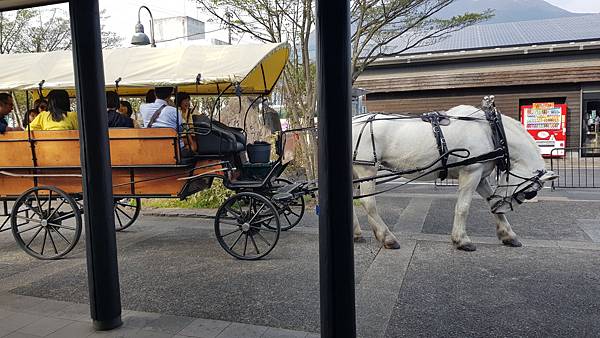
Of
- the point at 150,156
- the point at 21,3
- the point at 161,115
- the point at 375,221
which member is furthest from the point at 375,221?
the point at 21,3

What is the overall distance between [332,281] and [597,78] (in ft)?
56.5

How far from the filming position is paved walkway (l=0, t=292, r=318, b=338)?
3932 millimetres

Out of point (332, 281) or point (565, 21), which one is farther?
point (565, 21)

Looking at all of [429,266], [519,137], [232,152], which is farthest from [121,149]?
[519,137]

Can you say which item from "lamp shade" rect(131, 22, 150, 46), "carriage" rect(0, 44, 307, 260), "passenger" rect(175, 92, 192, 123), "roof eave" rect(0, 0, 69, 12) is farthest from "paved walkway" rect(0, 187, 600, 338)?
"lamp shade" rect(131, 22, 150, 46)

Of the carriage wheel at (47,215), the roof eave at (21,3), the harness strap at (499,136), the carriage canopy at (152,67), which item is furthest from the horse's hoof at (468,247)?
the roof eave at (21,3)

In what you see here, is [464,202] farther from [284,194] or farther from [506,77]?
[506,77]

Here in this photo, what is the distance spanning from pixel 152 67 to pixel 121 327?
A: 3572mm

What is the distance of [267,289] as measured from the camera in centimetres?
503

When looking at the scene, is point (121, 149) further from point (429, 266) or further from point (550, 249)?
point (550, 249)

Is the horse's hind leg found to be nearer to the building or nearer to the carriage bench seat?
the carriage bench seat

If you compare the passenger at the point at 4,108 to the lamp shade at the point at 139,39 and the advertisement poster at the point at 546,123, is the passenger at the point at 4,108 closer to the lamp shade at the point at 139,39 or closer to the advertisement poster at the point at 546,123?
the lamp shade at the point at 139,39

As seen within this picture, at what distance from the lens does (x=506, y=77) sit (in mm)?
17250

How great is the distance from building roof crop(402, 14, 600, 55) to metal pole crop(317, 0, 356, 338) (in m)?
16.2
